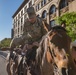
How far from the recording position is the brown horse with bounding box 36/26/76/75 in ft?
11.7

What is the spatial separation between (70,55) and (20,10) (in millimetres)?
76188

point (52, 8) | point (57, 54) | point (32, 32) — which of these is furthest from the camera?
point (52, 8)

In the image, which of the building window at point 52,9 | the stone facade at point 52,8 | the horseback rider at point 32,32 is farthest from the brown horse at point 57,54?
the building window at point 52,9

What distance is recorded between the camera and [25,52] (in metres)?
6.15

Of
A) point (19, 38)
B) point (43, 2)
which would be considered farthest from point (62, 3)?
point (19, 38)

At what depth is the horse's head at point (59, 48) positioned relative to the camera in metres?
3.58

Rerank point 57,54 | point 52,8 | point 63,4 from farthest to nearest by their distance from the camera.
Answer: point 52,8, point 63,4, point 57,54

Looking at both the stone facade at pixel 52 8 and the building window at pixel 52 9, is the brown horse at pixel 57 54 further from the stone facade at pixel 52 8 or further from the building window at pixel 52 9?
the building window at pixel 52 9

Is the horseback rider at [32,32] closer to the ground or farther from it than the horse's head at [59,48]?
farther from it

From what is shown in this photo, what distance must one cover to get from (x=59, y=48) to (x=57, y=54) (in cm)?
11

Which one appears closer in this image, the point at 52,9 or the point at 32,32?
the point at 32,32

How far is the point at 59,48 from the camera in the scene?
3.81 metres

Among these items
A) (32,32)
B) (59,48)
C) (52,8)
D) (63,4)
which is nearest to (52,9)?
(52,8)

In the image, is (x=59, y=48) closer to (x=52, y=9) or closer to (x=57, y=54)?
(x=57, y=54)
